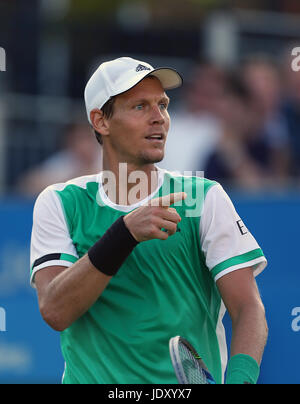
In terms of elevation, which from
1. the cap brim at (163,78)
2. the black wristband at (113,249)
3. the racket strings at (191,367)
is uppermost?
the cap brim at (163,78)

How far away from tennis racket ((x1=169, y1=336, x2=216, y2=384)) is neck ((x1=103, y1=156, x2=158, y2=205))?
33.2 inches

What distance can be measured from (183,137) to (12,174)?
223 cm

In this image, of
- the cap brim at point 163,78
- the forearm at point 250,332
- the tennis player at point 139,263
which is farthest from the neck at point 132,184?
the forearm at point 250,332

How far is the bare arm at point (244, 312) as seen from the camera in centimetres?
413

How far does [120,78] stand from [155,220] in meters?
0.87

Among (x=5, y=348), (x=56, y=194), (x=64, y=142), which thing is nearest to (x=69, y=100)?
(x=64, y=142)

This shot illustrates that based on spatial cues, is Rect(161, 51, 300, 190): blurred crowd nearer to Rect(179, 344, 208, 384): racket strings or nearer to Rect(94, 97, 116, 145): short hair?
Rect(94, 97, 116, 145): short hair

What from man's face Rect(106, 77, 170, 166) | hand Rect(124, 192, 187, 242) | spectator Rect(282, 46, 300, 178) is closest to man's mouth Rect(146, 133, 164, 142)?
man's face Rect(106, 77, 170, 166)

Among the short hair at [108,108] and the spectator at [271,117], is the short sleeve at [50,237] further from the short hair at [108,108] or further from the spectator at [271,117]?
the spectator at [271,117]

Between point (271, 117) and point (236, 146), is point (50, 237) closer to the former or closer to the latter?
point (236, 146)

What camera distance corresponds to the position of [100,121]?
4695 millimetres

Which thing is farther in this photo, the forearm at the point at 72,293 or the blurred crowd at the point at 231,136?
the blurred crowd at the point at 231,136

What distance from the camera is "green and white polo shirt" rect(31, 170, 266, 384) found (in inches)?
171

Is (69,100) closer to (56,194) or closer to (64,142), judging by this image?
(64,142)
